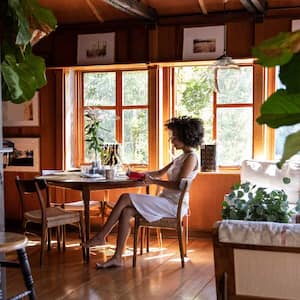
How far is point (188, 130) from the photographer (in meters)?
5.16

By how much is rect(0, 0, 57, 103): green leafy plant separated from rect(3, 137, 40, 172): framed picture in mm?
4305

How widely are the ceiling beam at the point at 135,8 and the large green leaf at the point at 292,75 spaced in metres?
4.69

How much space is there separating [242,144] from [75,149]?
201 cm

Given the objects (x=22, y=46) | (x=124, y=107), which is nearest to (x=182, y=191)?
(x=124, y=107)

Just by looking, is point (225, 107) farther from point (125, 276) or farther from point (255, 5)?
point (125, 276)

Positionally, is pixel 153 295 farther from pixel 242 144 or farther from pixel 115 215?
pixel 242 144

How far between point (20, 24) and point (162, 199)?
10.1ft

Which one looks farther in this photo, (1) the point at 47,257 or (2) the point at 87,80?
(2) the point at 87,80

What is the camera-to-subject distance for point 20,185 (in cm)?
499

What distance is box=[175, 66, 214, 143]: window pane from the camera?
5996mm

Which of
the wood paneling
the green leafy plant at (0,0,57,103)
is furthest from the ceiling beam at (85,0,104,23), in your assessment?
the green leafy plant at (0,0,57,103)

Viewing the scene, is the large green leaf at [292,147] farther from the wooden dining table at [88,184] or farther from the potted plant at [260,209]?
the wooden dining table at [88,184]

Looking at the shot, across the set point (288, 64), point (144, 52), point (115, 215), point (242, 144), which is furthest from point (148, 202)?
point (288, 64)

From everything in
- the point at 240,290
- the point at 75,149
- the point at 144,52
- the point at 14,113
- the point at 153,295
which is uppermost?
the point at 144,52
